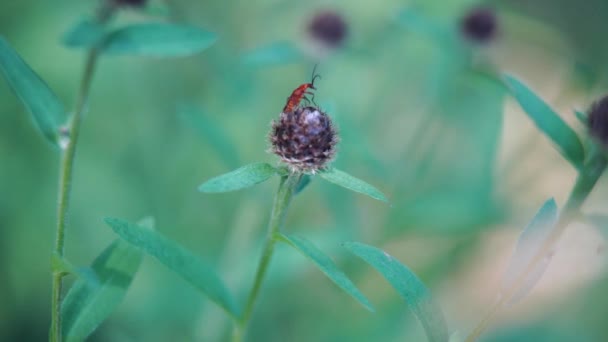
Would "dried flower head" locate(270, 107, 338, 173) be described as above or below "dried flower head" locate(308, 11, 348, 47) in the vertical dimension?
above

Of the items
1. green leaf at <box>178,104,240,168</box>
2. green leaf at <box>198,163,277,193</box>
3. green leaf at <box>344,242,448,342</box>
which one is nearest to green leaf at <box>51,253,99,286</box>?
green leaf at <box>198,163,277,193</box>

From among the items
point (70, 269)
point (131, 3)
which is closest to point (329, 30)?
point (131, 3)

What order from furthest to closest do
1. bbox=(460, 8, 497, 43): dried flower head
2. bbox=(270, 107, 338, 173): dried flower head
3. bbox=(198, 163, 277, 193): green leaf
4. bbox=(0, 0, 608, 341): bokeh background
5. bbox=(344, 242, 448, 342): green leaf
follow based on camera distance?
bbox=(460, 8, 497, 43): dried flower head, bbox=(0, 0, 608, 341): bokeh background, bbox=(270, 107, 338, 173): dried flower head, bbox=(344, 242, 448, 342): green leaf, bbox=(198, 163, 277, 193): green leaf

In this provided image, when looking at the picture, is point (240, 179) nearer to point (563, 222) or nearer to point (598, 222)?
point (563, 222)

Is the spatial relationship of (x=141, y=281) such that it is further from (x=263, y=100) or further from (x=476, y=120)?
(x=476, y=120)

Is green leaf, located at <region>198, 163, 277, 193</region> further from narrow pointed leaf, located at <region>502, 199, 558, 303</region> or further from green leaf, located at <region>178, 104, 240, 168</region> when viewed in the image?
green leaf, located at <region>178, 104, 240, 168</region>

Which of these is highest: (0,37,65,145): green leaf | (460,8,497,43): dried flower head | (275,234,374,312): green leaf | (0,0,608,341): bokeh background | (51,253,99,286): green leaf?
(460,8,497,43): dried flower head

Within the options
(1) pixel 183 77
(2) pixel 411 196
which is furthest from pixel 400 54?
(1) pixel 183 77
